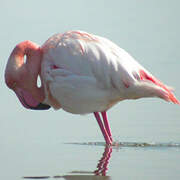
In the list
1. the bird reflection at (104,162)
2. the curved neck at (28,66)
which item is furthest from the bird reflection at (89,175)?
the curved neck at (28,66)

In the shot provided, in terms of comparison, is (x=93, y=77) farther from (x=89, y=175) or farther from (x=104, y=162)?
(x=89, y=175)

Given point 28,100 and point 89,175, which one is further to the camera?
point 28,100

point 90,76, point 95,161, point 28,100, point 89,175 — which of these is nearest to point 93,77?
point 90,76

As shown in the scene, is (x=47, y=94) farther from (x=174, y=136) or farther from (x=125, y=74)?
(x=174, y=136)

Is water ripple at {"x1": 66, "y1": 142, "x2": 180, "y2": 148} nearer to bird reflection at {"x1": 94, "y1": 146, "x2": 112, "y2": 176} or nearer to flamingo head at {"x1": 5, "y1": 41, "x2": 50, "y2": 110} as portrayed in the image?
bird reflection at {"x1": 94, "y1": 146, "x2": 112, "y2": 176}

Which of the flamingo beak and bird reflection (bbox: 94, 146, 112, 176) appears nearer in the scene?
bird reflection (bbox: 94, 146, 112, 176)

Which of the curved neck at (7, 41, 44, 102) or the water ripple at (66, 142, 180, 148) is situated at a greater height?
the curved neck at (7, 41, 44, 102)

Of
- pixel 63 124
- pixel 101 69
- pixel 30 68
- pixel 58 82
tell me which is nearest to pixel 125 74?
pixel 101 69

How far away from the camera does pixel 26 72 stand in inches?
339

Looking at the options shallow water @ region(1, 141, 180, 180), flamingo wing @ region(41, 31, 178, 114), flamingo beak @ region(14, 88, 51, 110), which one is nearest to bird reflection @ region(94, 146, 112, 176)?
shallow water @ region(1, 141, 180, 180)

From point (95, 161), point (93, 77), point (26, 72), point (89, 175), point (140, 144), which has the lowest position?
point (140, 144)

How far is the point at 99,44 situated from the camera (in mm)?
8039

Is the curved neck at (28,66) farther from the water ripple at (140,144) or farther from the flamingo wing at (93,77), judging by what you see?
the water ripple at (140,144)

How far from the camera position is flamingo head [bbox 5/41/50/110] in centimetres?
852
